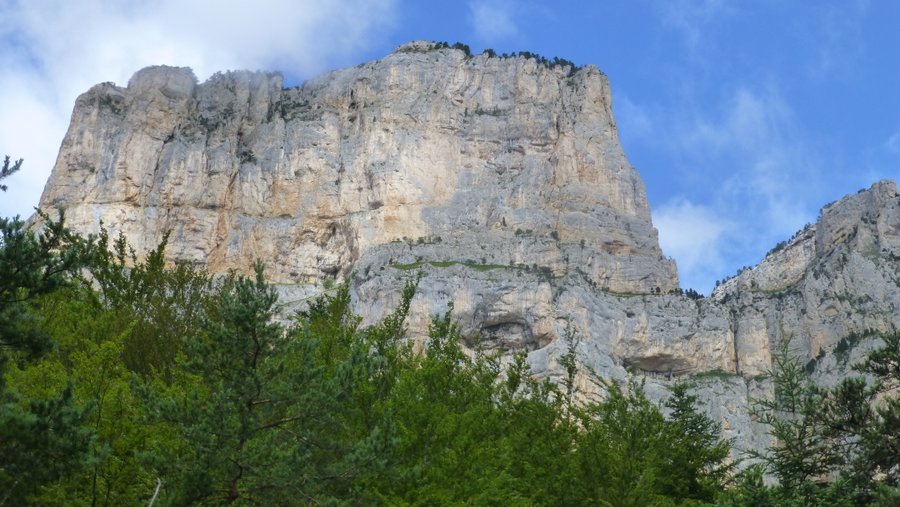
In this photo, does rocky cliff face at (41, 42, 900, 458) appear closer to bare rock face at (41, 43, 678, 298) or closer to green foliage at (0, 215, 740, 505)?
bare rock face at (41, 43, 678, 298)

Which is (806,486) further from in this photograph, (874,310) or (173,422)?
(874,310)

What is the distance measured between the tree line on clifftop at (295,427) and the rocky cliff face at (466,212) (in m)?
67.4

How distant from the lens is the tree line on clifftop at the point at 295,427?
16.4m

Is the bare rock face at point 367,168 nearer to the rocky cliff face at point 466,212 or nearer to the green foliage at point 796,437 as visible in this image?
the rocky cliff face at point 466,212

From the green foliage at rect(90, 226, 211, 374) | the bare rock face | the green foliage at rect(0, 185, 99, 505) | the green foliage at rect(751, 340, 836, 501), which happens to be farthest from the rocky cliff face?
the green foliage at rect(0, 185, 99, 505)

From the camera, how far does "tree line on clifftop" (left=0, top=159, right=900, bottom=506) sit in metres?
16.4

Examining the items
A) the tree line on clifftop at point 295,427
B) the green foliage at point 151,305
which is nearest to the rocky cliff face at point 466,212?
the green foliage at point 151,305

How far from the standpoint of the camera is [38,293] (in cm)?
1645

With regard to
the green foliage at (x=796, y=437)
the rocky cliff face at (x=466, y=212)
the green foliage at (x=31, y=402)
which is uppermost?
the rocky cliff face at (x=466, y=212)

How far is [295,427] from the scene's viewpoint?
19.3 m

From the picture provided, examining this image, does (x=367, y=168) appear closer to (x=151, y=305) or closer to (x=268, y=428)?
(x=151, y=305)

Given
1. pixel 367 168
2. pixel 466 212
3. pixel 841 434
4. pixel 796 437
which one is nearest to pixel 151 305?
pixel 796 437

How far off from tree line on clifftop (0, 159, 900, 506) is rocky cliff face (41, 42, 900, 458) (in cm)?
6742

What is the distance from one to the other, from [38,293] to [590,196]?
344 ft
